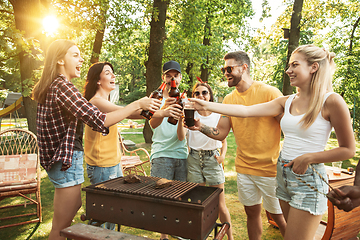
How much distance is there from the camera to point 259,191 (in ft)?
9.96

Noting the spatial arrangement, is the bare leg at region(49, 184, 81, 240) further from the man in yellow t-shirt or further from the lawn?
the lawn

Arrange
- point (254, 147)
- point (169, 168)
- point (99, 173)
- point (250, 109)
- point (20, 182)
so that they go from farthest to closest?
1. point (20, 182)
2. point (169, 168)
3. point (254, 147)
4. point (99, 173)
5. point (250, 109)

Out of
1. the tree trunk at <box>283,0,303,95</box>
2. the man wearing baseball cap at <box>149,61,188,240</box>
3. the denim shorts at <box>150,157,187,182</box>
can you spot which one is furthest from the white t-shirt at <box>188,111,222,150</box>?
the tree trunk at <box>283,0,303,95</box>

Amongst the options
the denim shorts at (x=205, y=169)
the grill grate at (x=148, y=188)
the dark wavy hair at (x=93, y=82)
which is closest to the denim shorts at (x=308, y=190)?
the grill grate at (x=148, y=188)

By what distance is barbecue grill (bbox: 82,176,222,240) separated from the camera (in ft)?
6.16

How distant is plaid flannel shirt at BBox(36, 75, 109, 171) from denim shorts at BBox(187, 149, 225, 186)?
1634 millimetres

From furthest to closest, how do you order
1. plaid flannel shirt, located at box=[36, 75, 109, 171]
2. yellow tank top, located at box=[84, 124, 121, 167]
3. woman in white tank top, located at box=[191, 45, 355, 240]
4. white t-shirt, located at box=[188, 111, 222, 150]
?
1. white t-shirt, located at box=[188, 111, 222, 150]
2. yellow tank top, located at box=[84, 124, 121, 167]
3. plaid flannel shirt, located at box=[36, 75, 109, 171]
4. woman in white tank top, located at box=[191, 45, 355, 240]

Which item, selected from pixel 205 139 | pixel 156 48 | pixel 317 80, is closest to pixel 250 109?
pixel 317 80

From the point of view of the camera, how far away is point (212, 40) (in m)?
16.8

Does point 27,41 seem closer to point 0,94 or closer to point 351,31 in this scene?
point 0,94

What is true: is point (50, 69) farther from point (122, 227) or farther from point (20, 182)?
point (122, 227)

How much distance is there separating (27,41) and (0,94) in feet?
41.7

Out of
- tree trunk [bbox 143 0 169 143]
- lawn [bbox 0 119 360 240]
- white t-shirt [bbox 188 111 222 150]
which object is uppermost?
tree trunk [bbox 143 0 169 143]

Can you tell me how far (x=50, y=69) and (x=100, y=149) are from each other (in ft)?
3.48
